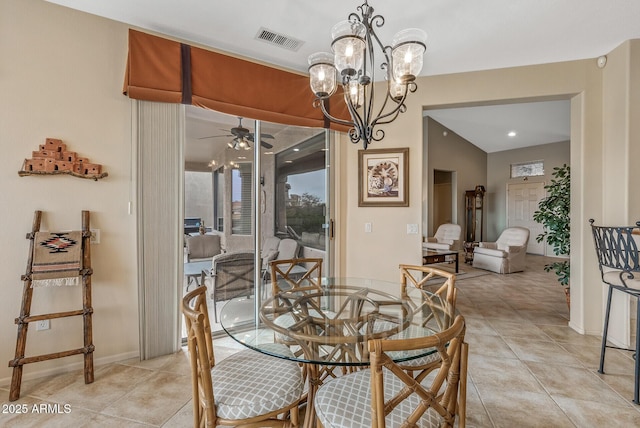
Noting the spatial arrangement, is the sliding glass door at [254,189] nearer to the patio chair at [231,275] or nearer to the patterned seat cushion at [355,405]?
the patio chair at [231,275]

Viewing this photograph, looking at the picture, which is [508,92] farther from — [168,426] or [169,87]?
[168,426]

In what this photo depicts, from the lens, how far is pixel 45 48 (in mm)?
2191

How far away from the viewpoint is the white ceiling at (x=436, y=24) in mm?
2236

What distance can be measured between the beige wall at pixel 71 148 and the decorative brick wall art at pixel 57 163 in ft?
0.19

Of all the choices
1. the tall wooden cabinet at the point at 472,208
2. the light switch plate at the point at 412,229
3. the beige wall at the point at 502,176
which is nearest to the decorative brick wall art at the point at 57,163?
the light switch plate at the point at 412,229

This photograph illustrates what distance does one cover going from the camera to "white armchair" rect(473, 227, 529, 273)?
5934 millimetres

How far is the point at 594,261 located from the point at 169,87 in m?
4.42

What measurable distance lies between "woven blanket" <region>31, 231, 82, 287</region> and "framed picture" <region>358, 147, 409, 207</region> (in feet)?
9.03

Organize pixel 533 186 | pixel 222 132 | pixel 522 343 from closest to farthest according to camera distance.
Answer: pixel 522 343 → pixel 222 132 → pixel 533 186

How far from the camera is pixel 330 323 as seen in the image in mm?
1733

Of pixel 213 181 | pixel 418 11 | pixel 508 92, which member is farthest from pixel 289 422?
pixel 508 92

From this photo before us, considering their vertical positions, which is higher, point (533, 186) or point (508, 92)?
point (508, 92)

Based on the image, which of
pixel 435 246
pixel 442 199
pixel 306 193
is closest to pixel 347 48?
pixel 306 193

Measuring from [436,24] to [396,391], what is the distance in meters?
2.74
